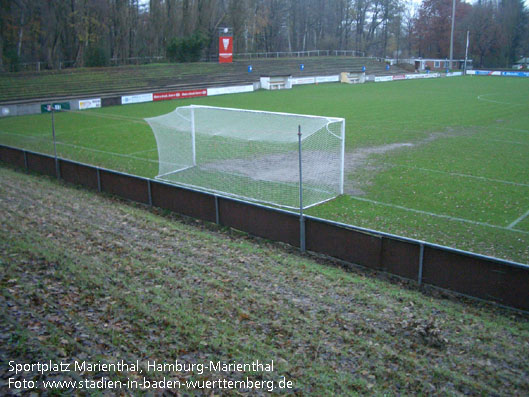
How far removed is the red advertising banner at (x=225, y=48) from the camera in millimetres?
54281

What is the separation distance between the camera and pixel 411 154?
20.2 m

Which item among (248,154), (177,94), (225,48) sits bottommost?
(248,154)

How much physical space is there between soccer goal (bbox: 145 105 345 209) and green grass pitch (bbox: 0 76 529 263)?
0.92 m

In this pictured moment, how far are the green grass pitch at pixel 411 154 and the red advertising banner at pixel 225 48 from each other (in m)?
15.8

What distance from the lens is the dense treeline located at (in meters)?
48.6

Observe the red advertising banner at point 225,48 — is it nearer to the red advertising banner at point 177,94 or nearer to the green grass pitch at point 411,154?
the red advertising banner at point 177,94

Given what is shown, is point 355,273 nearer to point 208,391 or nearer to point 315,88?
point 208,391

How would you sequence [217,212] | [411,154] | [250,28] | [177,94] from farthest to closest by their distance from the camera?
[250,28] → [177,94] → [411,154] → [217,212]

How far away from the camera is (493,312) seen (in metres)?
8.21

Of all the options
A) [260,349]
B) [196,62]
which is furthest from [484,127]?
[196,62]

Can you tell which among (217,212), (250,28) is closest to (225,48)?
(250,28)

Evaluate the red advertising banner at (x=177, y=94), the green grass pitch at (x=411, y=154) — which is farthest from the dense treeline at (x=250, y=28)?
the green grass pitch at (x=411, y=154)

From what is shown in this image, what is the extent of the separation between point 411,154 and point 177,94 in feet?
85.1

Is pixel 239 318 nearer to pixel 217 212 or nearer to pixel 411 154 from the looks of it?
pixel 217 212
